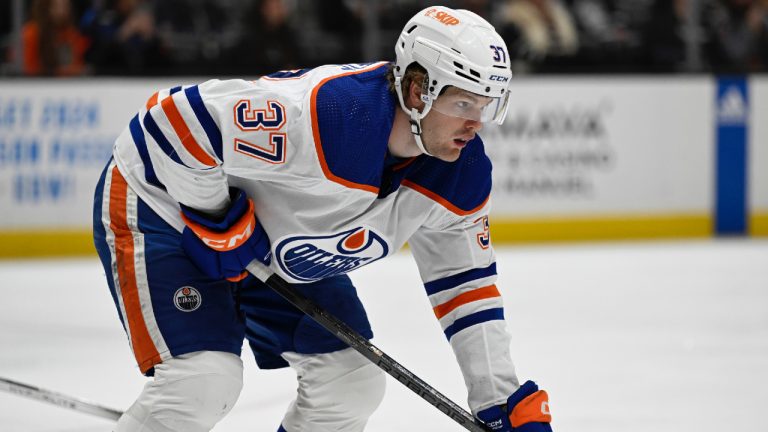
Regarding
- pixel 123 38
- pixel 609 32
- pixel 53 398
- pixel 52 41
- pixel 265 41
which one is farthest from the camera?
pixel 609 32

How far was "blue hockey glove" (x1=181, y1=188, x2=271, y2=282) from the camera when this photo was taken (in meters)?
2.04

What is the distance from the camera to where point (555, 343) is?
394cm

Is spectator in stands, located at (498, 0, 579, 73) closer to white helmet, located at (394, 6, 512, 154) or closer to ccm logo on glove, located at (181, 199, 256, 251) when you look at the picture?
white helmet, located at (394, 6, 512, 154)

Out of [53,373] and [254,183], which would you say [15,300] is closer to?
[53,373]

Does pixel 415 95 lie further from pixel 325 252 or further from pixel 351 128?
pixel 325 252

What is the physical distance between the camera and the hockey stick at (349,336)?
2.17 metres

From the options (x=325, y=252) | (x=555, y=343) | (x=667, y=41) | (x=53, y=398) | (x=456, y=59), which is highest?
(x=667, y=41)

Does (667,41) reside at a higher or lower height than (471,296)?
higher

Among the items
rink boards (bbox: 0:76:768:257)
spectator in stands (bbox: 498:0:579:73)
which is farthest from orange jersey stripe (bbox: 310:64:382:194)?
spectator in stands (bbox: 498:0:579:73)

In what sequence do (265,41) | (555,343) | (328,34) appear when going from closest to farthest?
1. (555,343)
2. (265,41)
3. (328,34)

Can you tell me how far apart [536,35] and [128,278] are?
4962mm

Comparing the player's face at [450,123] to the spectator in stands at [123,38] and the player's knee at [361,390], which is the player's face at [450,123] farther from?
the spectator in stands at [123,38]

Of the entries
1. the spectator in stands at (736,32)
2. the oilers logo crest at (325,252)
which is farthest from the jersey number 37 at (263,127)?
the spectator in stands at (736,32)

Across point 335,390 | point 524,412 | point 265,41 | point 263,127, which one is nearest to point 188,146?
point 263,127
